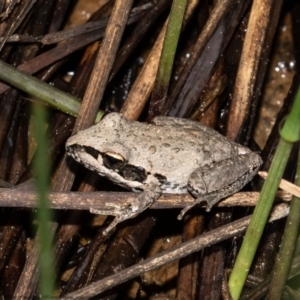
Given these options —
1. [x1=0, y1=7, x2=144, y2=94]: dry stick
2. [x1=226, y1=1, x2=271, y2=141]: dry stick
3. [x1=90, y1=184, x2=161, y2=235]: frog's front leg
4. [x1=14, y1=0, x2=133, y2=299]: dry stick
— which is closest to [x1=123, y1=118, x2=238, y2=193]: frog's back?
[x1=90, y1=184, x2=161, y2=235]: frog's front leg

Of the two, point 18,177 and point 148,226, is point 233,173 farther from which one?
point 18,177

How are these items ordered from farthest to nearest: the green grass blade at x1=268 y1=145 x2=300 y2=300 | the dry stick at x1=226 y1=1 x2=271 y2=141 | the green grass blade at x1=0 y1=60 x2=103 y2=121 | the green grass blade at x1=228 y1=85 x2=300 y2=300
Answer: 1. the dry stick at x1=226 y1=1 x2=271 y2=141
2. the green grass blade at x1=0 y1=60 x2=103 y2=121
3. the green grass blade at x1=268 y1=145 x2=300 y2=300
4. the green grass blade at x1=228 y1=85 x2=300 y2=300

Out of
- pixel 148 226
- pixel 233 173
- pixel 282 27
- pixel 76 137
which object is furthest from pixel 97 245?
pixel 282 27

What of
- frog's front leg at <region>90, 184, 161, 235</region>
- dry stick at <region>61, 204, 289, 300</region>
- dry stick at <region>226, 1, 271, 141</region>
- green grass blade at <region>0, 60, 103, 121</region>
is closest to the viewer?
dry stick at <region>61, 204, 289, 300</region>

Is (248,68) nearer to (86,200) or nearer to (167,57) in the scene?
(167,57)

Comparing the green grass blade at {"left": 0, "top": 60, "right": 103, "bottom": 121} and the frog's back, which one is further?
the green grass blade at {"left": 0, "top": 60, "right": 103, "bottom": 121}

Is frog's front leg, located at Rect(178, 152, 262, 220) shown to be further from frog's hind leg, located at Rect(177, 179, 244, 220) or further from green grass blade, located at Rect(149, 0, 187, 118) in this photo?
green grass blade, located at Rect(149, 0, 187, 118)

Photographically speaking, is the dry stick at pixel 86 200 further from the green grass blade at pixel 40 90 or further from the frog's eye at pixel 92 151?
the green grass blade at pixel 40 90

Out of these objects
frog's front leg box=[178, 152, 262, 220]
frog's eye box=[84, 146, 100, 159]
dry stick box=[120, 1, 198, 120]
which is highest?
dry stick box=[120, 1, 198, 120]
